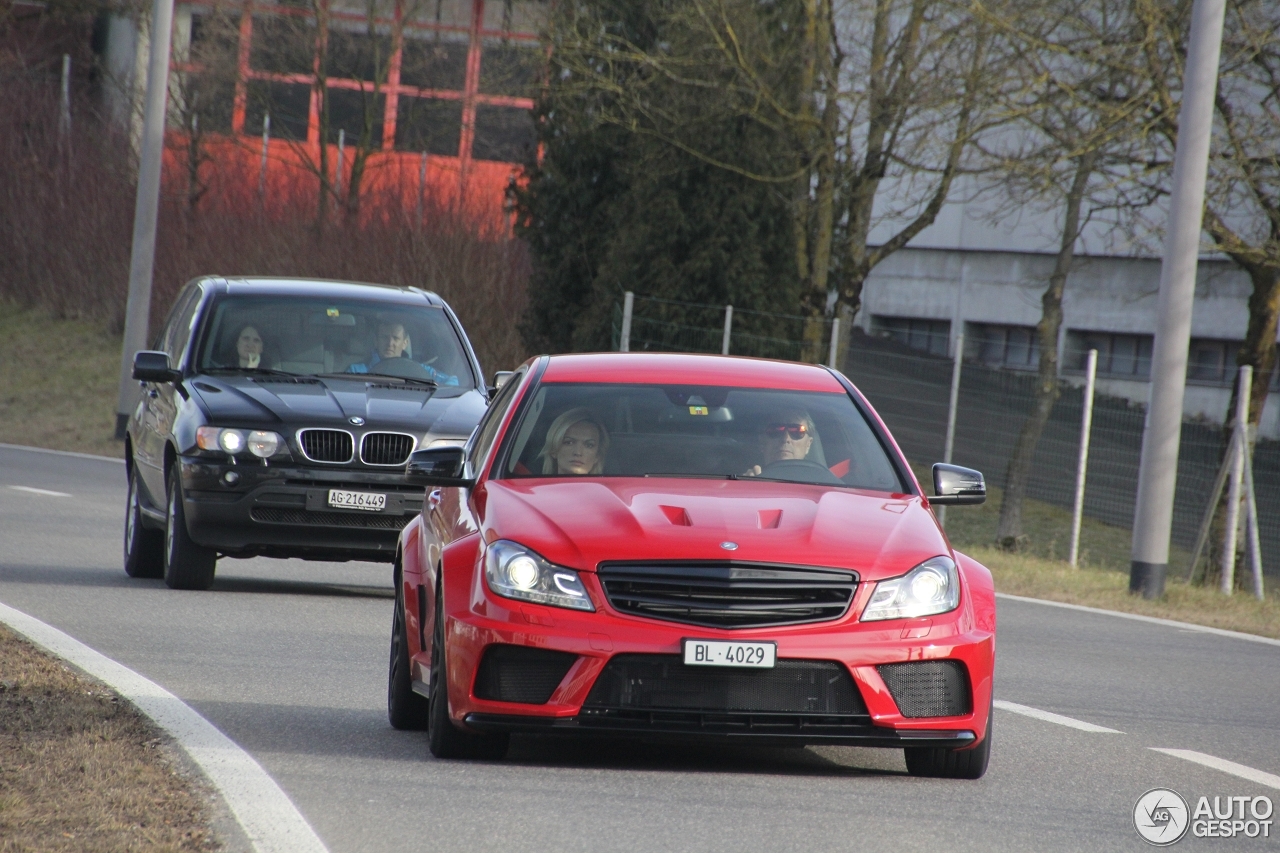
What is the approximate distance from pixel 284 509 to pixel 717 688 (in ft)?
20.3

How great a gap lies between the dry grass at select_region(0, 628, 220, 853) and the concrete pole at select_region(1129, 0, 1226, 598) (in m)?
9.84

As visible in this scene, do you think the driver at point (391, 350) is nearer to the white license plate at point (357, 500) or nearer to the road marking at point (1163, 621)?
the white license plate at point (357, 500)

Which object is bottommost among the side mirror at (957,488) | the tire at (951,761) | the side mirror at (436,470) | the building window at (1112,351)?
the tire at (951,761)

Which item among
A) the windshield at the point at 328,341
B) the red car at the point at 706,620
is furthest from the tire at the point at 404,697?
the windshield at the point at 328,341

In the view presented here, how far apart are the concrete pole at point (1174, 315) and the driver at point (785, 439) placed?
28.0 ft

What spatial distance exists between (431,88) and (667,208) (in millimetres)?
14788

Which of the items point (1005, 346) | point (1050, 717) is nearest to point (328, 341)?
point (1050, 717)

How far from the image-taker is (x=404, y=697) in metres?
8.04

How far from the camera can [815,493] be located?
7.63m

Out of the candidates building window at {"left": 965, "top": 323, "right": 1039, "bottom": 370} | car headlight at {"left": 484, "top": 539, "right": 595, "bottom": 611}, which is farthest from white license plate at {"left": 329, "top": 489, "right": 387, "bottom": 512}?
building window at {"left": 965, "top": 323, "right": 1039, "bottom": 370}

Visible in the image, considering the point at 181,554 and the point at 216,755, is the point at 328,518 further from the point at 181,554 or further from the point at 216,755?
the point at 216,755

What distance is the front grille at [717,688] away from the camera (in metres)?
6.77

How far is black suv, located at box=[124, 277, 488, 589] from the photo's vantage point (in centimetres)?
1253

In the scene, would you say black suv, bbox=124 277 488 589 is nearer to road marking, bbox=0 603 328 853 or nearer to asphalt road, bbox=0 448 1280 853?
asphalt road, bbox=0 448 1280 853
